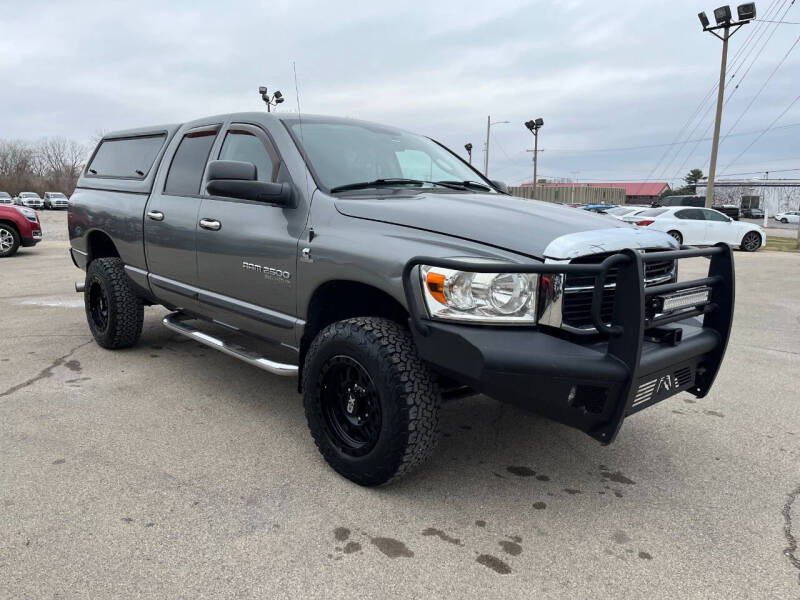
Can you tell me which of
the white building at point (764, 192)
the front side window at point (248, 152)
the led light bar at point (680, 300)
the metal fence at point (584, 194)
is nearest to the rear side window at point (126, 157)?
the front side window at point (248, 152)

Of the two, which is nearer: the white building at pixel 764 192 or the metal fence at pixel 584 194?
the metal fence at pixel 584 194

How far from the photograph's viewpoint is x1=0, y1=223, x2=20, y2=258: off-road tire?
501 inches

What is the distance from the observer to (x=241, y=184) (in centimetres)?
310

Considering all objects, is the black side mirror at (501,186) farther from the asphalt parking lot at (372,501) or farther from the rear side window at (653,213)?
the rear side window at (653,213)

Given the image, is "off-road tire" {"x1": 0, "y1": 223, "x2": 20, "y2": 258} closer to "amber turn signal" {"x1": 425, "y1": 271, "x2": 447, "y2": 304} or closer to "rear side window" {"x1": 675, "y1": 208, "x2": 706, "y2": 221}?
"amber turn signal" {"x1": 425, "y1": 271, "x2": 447, "y2": 304}

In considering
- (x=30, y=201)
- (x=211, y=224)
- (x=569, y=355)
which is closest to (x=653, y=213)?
(x=211, y=224)

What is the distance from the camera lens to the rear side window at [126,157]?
189 inches

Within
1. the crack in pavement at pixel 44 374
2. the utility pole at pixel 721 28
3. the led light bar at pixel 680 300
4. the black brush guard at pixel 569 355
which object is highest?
the utility pole at pixel 721 28

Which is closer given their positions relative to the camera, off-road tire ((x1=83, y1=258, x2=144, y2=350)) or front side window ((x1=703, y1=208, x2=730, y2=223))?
off-road tire ((x1=83, y1=258, x2=144, y2=350))

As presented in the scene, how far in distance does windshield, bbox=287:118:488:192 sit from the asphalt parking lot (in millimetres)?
1522

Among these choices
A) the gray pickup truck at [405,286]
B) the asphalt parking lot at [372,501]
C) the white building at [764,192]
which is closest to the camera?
the asphalt parking lot at [372,501]

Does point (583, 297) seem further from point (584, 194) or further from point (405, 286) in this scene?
point (584, 194)

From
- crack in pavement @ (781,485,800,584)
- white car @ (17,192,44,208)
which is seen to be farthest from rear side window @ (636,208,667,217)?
white car @ (17,192,44,208)

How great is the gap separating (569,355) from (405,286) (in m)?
0.70
